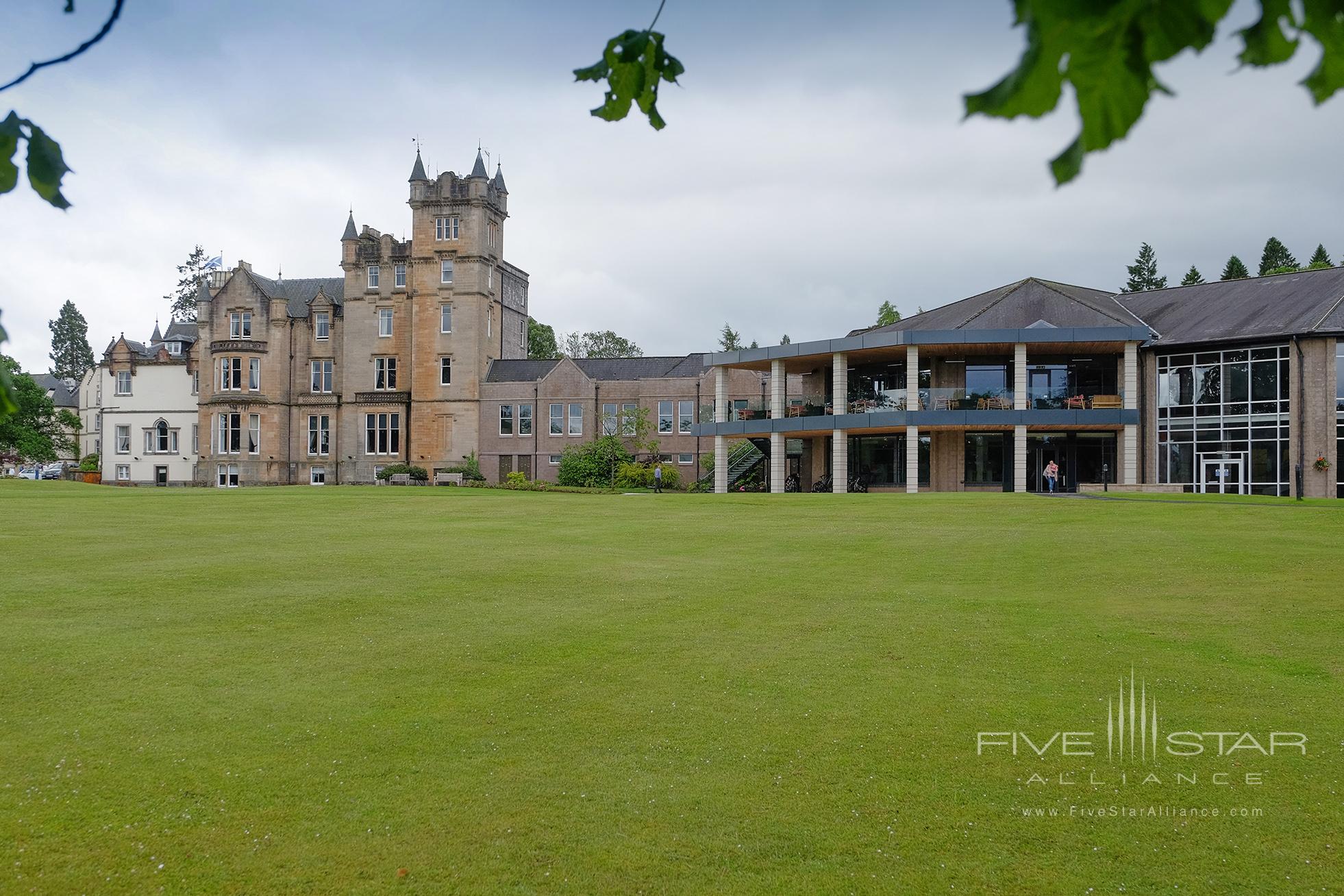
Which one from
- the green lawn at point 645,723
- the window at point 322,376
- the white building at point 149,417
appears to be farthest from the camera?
the white building at point 149,417

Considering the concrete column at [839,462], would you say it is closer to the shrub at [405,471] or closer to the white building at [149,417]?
the shrub at [405,471]

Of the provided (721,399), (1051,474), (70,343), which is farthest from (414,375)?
(70,343)

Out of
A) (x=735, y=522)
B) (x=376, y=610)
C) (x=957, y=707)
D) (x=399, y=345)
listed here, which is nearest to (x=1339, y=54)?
(x=957, y=707)

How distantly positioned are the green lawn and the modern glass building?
30732 mm

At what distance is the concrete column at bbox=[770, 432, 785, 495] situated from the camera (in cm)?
5259

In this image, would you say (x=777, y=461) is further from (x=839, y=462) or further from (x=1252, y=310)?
(x=1252, y=310)

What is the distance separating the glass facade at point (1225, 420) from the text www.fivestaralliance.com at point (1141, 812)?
146 ft

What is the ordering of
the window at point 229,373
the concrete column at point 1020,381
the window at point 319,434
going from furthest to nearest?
1. the window at point 319,434
2. the window at point 229,373
3. the concrete column at point 1020,381

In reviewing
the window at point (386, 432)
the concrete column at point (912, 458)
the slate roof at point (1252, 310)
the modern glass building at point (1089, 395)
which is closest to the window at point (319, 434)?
the window at point (386, 432)

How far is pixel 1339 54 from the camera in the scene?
5.98 ft

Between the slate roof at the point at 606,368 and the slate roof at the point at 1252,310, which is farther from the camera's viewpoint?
the slate roof at the point at 606,368

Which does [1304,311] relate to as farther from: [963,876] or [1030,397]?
[963,876]

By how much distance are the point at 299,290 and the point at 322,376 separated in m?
8.28

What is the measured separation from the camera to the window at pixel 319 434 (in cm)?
7069
